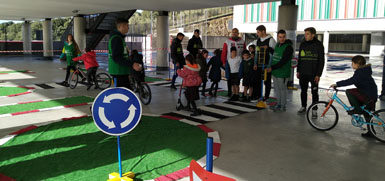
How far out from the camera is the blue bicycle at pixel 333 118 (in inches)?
222

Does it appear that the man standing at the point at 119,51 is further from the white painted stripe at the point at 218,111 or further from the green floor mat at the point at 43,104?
the green floor mat at the point at 43,104

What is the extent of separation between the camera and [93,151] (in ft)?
16.6

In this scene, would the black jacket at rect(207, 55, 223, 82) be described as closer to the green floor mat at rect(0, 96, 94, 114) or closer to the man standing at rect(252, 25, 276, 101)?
the man standing at rect(252, 25, 276, 101)

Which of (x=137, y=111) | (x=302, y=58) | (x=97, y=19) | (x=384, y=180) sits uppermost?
(x=97, y=19)

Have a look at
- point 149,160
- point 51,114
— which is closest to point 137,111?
point 149,160

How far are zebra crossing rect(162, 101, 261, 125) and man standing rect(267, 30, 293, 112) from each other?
673 mm

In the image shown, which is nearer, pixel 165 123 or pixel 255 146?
pixel 255 146

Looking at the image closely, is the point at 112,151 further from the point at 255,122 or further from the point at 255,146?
the point at 255,122

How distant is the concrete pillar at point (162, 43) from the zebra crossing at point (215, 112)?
9.44m

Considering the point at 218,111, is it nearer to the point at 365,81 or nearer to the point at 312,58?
the point at 312,58

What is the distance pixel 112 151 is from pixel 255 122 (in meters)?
3.24

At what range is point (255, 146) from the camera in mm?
5441

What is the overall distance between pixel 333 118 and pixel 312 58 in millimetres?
1619

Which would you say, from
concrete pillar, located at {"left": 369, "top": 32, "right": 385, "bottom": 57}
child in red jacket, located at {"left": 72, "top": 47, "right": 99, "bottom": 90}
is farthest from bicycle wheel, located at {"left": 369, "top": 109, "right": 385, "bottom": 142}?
concrete pillar, located at {"left": 369, "top": 32, "right": 385, "bottom": 57}
